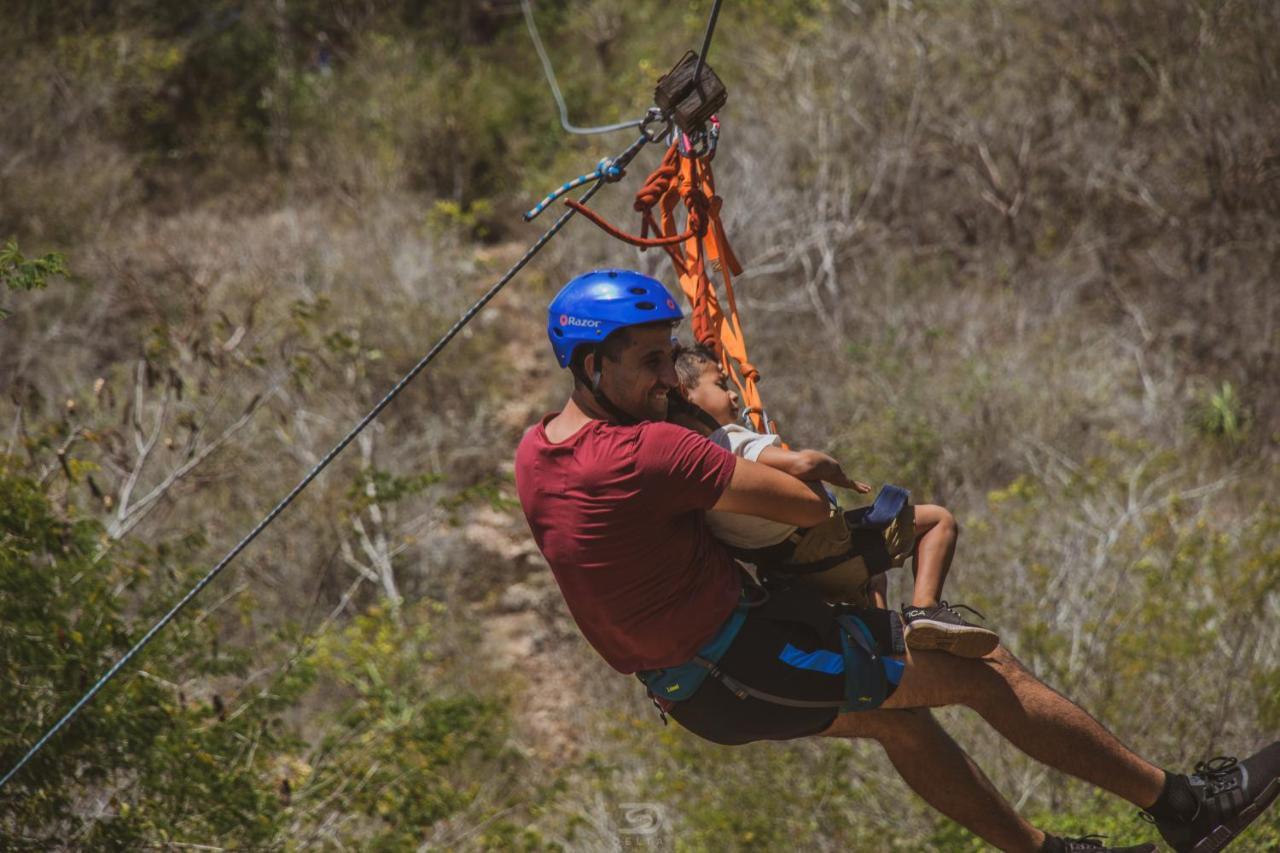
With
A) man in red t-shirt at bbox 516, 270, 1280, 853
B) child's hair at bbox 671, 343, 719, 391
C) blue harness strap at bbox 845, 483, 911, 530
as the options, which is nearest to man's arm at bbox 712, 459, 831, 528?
man in red t-shirt at bbox 516, 270, 1280, 853

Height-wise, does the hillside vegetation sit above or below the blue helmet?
below

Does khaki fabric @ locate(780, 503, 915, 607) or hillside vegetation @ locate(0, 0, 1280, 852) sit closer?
khaki fabric @ locate(780, 503, 915, 607)

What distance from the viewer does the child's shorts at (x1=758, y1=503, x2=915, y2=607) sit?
383 cm

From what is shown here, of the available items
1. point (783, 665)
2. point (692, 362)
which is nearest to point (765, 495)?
A: point (783, 665)

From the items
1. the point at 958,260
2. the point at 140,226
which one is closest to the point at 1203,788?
the point at 958,260

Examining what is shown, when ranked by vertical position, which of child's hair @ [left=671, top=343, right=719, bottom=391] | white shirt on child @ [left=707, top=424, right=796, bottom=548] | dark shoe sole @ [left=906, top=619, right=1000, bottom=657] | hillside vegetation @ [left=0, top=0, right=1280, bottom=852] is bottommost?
hillside vegetation @ [left=0, top=0, right=1280, bottom=852]

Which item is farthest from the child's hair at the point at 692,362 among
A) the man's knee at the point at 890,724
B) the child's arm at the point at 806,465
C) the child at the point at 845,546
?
the man's knee at the point at 890,724

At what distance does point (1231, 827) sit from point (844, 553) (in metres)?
1.30

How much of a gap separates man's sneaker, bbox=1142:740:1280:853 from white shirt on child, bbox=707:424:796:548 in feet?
4.46

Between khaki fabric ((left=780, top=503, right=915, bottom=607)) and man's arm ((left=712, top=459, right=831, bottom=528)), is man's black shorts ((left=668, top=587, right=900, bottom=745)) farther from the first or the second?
man's arm ((left=712, top=459, right=831, bottom=528))

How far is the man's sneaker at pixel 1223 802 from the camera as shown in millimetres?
3924

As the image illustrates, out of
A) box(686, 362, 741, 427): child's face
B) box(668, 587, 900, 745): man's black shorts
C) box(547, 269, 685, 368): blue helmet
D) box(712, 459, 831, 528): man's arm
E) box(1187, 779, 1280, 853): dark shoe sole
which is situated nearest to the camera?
box(712, 459, 831, 528): man's arm

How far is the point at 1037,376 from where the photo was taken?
1462 cm

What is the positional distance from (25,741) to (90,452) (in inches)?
198
